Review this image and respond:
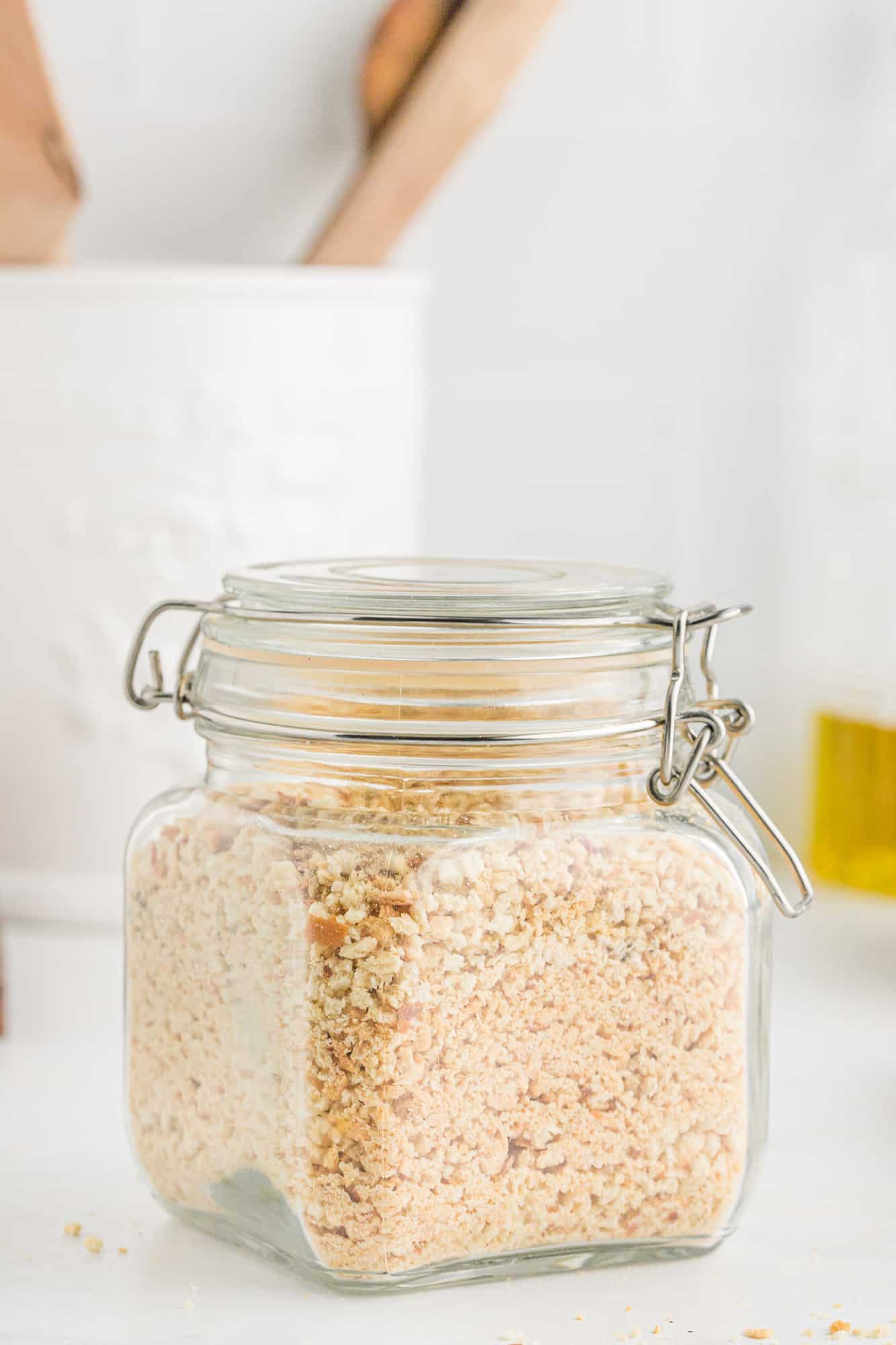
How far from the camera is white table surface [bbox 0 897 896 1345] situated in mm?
411

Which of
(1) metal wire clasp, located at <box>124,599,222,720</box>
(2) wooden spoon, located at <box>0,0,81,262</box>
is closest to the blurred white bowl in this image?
(2) wooden spoon, located at <box>0,0,81,262</box>

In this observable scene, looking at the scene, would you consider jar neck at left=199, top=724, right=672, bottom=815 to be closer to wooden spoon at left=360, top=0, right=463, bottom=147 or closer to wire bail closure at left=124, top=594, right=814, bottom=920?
wire bail closure at left=124, top=594, right=814, bottom=920

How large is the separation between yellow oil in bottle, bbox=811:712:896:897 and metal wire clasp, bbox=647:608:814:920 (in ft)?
1.39

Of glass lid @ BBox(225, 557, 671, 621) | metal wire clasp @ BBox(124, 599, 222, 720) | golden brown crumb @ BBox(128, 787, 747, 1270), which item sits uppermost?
glass lid @ BBox(225, 557, 671, 621)

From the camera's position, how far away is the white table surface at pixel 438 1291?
0.41 metres

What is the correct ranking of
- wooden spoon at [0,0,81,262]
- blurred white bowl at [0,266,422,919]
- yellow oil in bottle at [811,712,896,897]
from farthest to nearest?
yellow oil in bottle at [811,712,896,897] < blurred white bowl at [0,266,422,919] < wooden spoon at [0,0,81,262]

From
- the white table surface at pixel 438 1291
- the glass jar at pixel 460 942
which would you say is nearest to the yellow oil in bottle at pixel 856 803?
the white table surface at pixel 438 1291

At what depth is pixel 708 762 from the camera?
1.52ft

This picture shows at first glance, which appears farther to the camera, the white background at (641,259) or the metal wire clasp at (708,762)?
the white background at (641,259)

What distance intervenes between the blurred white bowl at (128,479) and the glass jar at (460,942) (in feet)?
0.91

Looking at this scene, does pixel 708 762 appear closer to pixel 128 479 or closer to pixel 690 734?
pixel 690 734

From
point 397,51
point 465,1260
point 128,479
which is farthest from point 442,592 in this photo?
point 397,51

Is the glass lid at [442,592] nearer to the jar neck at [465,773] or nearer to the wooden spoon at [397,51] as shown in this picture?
the jar neck at [465,773]

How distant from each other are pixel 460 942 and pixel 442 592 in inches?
3.7
